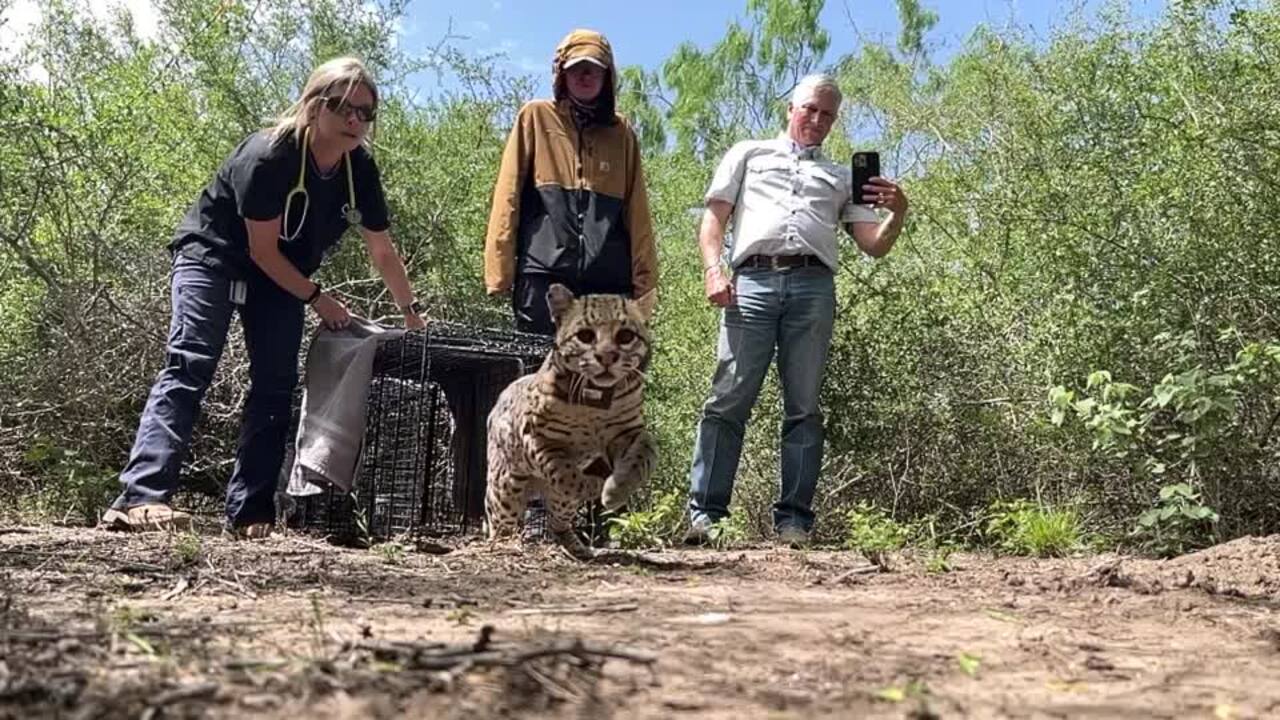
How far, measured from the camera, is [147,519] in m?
4.14

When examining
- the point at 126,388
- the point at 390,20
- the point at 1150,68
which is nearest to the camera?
the point at 1150,68

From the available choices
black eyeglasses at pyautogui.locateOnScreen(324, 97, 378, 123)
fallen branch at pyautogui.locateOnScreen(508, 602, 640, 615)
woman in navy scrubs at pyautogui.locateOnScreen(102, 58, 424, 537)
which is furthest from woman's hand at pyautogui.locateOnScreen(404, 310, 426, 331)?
fallen branch at pyautogui.locateOnScreen(508, 602, 640, 615)

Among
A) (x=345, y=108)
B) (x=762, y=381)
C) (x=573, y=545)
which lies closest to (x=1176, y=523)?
(x=762, y=381)

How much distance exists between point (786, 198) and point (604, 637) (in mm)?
3401

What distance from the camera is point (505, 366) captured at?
17.5ft

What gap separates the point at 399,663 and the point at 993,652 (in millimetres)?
1160

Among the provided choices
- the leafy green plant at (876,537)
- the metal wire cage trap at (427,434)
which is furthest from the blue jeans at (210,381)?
the leafy green plant at (876,537)

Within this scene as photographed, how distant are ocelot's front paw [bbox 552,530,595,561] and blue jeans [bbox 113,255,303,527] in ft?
4.56

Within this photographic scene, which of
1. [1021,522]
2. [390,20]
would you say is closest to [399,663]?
[1021,522]

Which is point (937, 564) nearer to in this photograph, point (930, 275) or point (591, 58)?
point (591, 58)

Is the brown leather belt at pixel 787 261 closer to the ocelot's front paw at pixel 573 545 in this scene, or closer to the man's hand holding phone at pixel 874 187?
the man's hand holding phone at pixel 874 187

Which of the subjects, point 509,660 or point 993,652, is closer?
point 509,660

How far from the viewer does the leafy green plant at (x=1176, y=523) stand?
15.3ft

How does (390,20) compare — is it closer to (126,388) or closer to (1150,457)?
(126,388)
